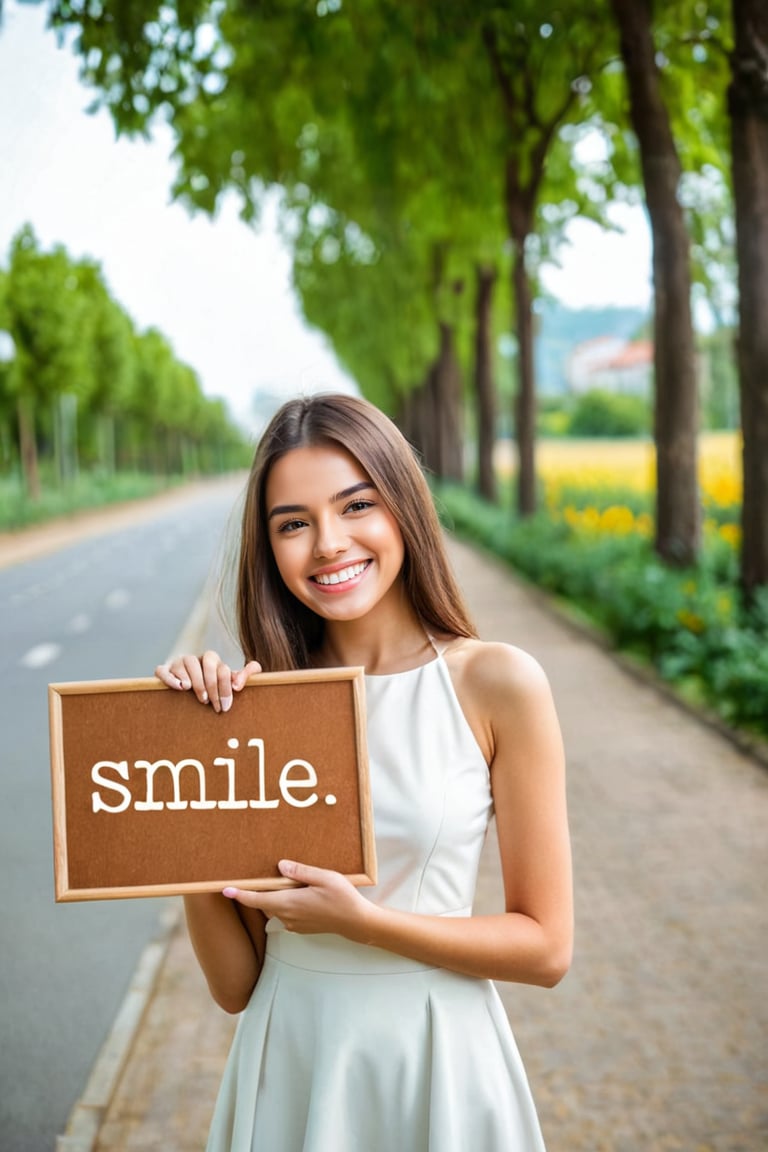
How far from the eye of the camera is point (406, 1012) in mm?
1841

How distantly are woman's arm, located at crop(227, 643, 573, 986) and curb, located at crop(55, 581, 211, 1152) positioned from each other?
2199mm

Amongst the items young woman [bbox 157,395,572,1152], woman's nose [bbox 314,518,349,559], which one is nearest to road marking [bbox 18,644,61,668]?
young woman [bbox 157,395,572,1152]

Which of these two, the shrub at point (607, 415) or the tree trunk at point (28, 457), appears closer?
the tree trunk at point (28, 457)

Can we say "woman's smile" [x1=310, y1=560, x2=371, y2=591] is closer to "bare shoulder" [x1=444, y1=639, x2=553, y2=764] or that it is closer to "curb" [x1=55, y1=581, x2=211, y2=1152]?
"bare shoulder" [x1=444, y1=639, x2=553, y2=764]

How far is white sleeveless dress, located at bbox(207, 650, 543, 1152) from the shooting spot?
181cm

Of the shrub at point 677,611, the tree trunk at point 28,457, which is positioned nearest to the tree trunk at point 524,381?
the shrub at point 677,611

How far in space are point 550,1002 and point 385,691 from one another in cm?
298

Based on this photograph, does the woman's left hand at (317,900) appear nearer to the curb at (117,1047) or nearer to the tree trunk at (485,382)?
the curb at (117,1047)

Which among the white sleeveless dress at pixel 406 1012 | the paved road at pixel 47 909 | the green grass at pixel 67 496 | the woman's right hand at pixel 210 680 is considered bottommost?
the paved road at pixel 47 909

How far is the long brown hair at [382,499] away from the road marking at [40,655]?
34.9 feet

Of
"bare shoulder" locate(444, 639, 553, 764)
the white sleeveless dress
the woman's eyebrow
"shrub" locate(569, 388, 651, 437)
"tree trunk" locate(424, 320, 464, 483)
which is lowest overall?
the white sleeveless dress

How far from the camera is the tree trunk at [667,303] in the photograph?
35.8ft

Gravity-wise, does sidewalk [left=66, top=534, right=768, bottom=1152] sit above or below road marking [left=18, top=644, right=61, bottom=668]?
below

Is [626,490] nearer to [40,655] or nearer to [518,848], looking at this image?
[40,655]
